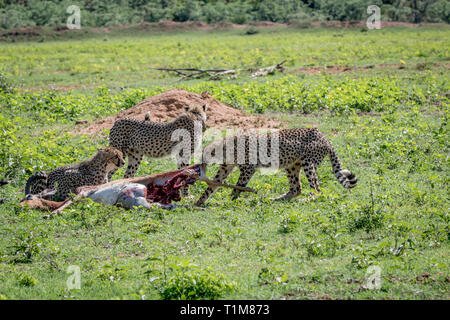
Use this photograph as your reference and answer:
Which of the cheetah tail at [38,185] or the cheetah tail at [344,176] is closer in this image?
the cheetah tail at [344,176]

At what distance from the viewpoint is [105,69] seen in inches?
1025

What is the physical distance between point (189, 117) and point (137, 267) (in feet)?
15.2

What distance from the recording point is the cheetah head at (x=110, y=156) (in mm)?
10141

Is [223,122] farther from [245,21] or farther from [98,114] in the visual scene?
[245,21]

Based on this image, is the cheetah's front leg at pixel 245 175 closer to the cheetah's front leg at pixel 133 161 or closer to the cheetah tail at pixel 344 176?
the cheetah tail at pixel 344 176

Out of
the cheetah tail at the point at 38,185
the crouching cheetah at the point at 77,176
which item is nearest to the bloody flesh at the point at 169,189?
the crouching cheetah at the point at 77,176

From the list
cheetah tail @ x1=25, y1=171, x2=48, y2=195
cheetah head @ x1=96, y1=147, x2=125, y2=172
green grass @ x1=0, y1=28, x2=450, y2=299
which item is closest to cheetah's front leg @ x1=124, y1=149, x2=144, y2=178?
green grass @ x1=0, y1=28, x2=450, y2=299

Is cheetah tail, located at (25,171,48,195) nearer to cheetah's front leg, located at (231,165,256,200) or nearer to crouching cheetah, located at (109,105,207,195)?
crouching cheetah, located at (109,105,207,195)

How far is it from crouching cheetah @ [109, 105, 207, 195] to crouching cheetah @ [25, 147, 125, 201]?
3.47ft

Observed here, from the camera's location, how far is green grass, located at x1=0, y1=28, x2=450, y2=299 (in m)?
6.62

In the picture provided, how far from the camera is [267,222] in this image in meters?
8.81

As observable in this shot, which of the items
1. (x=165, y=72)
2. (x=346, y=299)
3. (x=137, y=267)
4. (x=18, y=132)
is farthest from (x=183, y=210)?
(x=165, y=72)

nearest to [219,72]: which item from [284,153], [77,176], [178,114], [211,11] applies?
[178,114]

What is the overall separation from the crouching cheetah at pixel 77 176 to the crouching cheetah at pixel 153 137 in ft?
3.47
